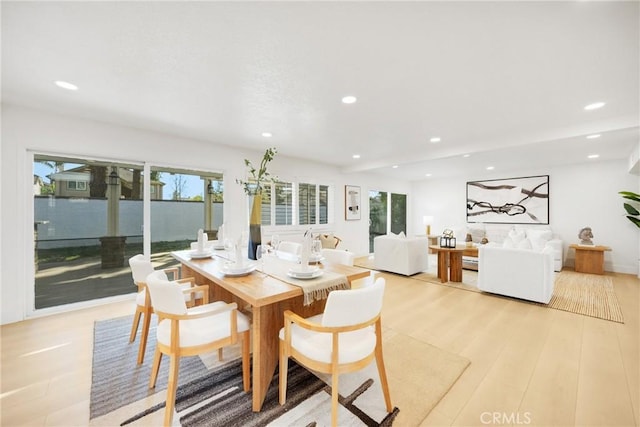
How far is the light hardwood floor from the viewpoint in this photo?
1636 millimetres

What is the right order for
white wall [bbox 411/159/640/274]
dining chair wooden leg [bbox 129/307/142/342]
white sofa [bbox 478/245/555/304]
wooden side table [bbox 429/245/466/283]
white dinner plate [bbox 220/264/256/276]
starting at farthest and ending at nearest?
white wall [bbox 411/159/640/274]
wooden side table [bbox 429/245/466/283]
white sofa [bbox 478/245/555/304]
dining chair wooden leg [bbox 129/307/142/342]
white dinner plate [bbox 220/264/256/276]

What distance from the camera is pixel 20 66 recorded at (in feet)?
6.95

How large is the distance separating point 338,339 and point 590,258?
21.7 ft

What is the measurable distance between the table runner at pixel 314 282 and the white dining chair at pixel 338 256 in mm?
451

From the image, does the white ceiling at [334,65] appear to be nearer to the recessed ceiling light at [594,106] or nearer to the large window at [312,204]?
the recessed ceiling light at [594,106]

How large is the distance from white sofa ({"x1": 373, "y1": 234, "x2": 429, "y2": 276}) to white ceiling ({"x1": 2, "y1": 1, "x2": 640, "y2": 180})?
7.15 feet

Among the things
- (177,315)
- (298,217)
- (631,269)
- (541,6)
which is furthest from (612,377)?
(631,269)

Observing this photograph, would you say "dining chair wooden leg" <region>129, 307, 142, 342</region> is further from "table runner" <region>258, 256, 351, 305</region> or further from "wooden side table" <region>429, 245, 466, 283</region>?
"wooden side table" <region>429, 245, 466, 283</region>

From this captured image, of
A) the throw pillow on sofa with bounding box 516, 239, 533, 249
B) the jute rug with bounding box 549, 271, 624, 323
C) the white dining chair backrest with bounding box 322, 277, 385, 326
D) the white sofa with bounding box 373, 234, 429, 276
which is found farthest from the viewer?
the white sofa with bounding box 373, 234, 429, 276

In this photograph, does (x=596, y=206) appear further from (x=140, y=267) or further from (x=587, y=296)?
(x=140, y=267)

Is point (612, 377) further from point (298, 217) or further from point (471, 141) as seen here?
point (298, 217)

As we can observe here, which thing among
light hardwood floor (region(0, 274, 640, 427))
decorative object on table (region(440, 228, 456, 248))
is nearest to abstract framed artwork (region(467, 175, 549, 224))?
decorative object on table (region(440, 228, 456, 248))

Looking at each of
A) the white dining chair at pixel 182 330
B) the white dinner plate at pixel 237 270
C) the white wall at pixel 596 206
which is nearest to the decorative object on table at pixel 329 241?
the white dinner plate at pixel 237 270

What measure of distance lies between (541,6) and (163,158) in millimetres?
4409
